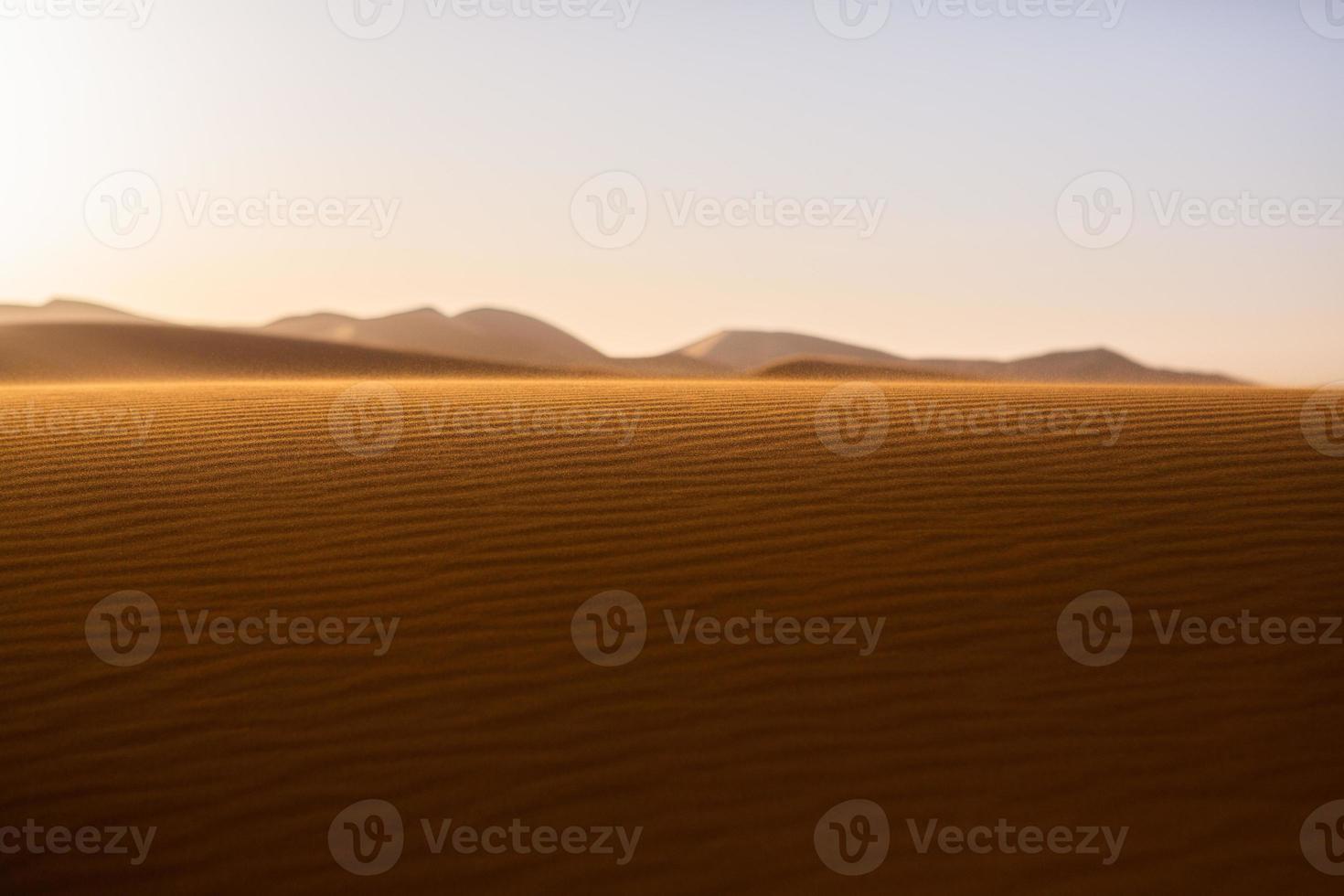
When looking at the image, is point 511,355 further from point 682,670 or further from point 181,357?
point 682,670

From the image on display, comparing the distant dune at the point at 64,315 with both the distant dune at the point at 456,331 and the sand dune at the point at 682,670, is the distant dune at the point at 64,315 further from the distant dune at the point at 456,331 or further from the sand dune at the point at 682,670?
the sand dune at the point at 682,670

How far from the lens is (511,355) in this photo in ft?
233

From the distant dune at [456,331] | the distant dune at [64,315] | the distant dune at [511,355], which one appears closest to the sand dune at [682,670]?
the distant dune at [511,355]

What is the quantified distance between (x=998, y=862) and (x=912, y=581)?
173cm

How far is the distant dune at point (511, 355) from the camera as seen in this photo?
3703 cm

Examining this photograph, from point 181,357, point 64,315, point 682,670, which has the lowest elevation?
point 682,670

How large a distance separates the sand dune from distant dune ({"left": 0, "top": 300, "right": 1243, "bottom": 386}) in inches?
347

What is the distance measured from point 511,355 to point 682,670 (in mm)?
67713

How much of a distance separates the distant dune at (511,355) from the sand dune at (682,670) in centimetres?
882

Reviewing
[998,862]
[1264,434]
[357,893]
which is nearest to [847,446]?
[1264,434]

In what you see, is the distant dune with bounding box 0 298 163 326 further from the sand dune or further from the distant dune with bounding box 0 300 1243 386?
the sand dune

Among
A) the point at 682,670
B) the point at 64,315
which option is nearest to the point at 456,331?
the point at 64,315

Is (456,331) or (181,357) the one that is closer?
(181,357)

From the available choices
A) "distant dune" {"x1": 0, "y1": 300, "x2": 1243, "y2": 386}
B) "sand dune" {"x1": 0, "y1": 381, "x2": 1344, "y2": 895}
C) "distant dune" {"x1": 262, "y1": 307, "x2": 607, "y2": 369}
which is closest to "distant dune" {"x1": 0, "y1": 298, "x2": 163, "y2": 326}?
"distant dune" {"x1": 0, "y1": 300, "x2": 1243, "y2": 386}
